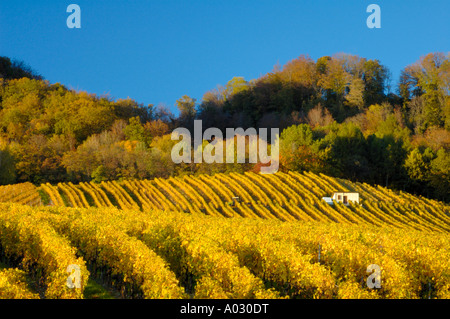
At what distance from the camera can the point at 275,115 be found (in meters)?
76.4

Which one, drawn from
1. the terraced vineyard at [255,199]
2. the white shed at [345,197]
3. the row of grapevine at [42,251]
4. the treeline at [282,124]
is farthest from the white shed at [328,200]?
the row of grapevine at [42,251]

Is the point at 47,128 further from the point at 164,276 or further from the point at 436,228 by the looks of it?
the point at 164,276

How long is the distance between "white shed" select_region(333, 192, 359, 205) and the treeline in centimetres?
1117

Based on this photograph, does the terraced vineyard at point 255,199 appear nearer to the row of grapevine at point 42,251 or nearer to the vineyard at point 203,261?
the vineyard at point 203,261

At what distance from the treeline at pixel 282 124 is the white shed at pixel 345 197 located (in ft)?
36.6

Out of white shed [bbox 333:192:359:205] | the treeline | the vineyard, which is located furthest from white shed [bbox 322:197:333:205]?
the vineyard

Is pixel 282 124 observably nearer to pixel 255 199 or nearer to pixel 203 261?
pixel 255 199

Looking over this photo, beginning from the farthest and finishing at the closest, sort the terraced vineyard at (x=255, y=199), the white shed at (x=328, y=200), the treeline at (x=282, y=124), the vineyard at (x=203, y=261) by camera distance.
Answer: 1. the treeline at (x=282, y=124)
2. the white shed at (x=328, y=200)
3. the terraced vineyard at (x=255, y=199)
4. the vineyard at (x=203, y=261)

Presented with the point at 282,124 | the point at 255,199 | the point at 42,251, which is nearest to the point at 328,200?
the point at 255,199

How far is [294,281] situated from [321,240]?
371 cm

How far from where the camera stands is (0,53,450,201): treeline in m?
52.8

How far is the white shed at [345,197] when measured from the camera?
130 ft

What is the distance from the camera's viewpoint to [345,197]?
39906mm
